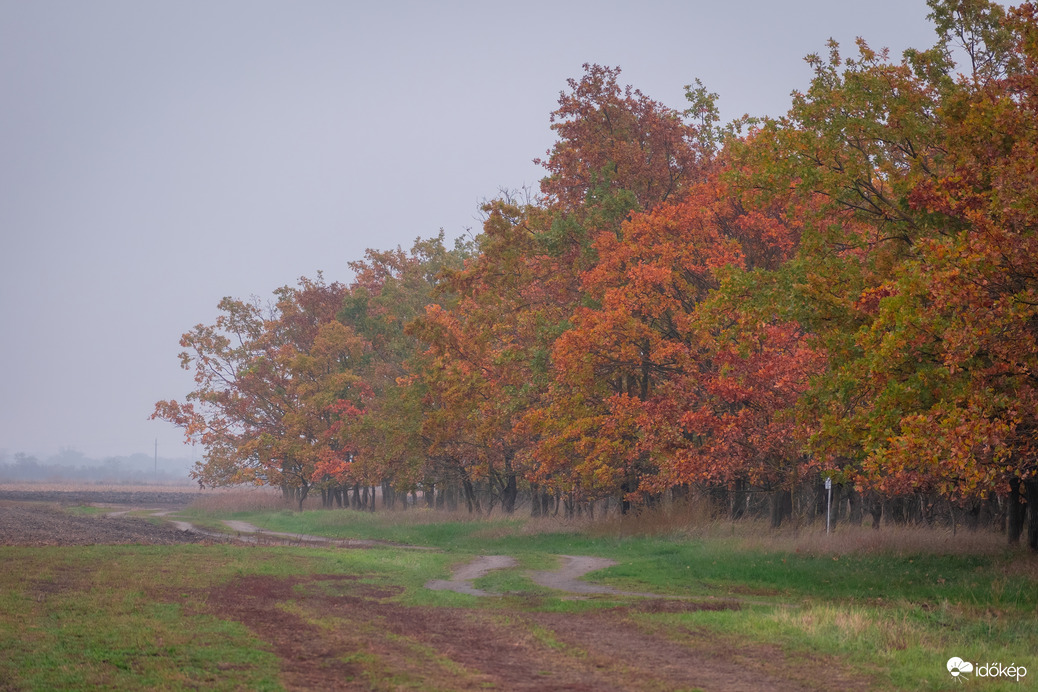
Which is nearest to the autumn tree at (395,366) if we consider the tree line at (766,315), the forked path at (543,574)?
the tree line at (766,315)

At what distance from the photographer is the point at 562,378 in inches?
1387

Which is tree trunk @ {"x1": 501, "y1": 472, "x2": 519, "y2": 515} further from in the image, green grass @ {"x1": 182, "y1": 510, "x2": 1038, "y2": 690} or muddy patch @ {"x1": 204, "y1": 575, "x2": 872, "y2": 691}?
muddy patch @ {"x1": 204, "y1": 575, "x2": 872, "y2": 691}

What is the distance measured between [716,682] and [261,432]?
62042 millimetres

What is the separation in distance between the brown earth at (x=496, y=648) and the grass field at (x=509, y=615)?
2.4 inches

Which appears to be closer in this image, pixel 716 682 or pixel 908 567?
pixel 716 682

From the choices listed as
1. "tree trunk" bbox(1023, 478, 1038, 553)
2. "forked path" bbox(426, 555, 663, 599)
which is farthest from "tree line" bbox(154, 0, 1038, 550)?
"forked path" bbox(426, 555, 663, 599)

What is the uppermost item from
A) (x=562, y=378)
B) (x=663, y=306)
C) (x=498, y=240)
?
(x=498, y=240)

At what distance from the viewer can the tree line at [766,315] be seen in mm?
17781

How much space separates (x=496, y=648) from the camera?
14.0 metres

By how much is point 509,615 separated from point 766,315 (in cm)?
1111

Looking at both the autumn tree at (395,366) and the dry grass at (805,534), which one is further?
the autumn tree at (395,366)

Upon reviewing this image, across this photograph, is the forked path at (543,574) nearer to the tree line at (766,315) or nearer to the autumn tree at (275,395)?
the tree line at (766,315)

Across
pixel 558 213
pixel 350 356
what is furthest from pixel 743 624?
pixel 350 356

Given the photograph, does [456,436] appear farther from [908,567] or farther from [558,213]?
[908,567]
